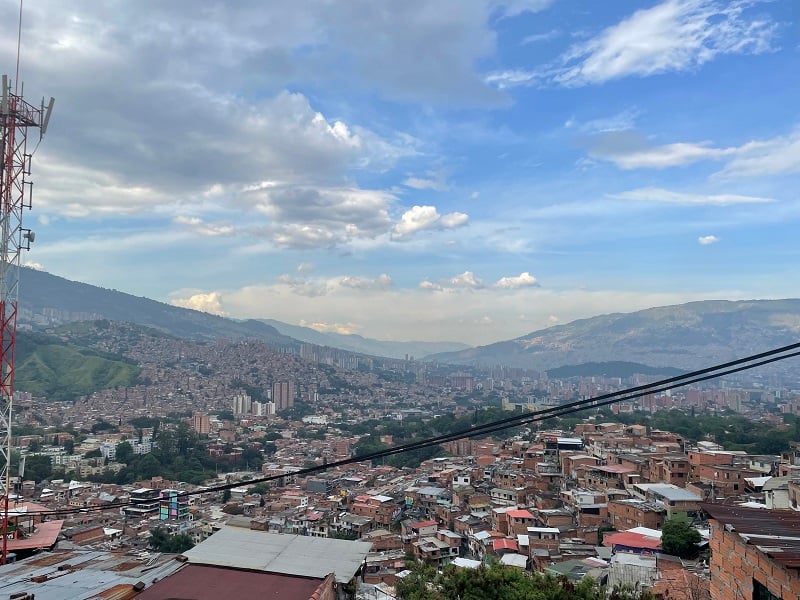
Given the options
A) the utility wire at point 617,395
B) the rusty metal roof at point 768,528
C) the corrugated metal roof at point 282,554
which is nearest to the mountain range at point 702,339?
the rusty metal roof at point 768,528

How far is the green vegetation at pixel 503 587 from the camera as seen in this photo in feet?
18.0

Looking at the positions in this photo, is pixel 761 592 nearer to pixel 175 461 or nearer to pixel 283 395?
pixel 175 461

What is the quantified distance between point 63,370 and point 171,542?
57.4m

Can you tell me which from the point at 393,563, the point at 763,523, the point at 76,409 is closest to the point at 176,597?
the point at 763,523

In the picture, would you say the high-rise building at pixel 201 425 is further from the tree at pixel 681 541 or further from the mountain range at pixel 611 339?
the mountain range at pixel 611 339

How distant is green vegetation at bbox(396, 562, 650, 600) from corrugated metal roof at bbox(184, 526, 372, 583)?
3.69 ft

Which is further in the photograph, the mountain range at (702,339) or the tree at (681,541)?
the mountain range at (702,339)

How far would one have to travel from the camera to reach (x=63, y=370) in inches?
2564

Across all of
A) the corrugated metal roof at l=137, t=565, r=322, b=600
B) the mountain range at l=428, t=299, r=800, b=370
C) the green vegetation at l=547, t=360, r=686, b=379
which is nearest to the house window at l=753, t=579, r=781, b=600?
the corrugated metal roof at l=137, t=565, r=322, b=600

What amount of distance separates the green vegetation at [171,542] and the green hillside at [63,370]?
46.6 metres

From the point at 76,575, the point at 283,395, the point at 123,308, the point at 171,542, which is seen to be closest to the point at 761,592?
the point at 76,575

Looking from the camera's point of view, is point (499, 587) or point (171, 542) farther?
point (171, 542)

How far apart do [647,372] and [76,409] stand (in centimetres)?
12045

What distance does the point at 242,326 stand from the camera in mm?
194250
